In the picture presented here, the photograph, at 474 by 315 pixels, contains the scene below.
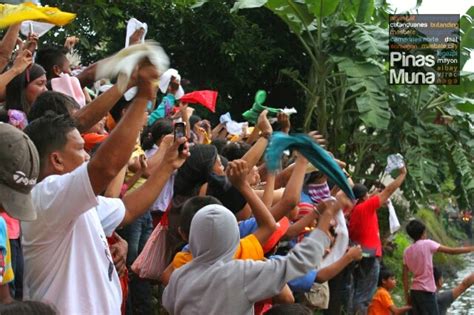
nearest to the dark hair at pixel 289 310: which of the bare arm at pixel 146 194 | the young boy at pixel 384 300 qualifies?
the bare arm at pixel 146 194

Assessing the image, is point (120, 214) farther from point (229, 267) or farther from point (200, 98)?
point (200, 98)

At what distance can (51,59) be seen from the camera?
590 centimetres

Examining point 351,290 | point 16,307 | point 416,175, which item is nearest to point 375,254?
point 351,290

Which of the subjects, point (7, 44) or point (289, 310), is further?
point (7, 44)

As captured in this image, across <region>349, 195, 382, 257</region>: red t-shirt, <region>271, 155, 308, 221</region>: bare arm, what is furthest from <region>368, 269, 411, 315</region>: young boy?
<region>271, 155, 308, 221</region>: bare arm

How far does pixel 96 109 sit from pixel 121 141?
0.83 meters

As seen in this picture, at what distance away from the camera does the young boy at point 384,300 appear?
31.8 ft

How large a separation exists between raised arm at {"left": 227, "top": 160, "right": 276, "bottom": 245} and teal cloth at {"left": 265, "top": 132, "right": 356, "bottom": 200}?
648 mm

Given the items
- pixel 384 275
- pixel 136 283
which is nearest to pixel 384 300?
pixel 384 275

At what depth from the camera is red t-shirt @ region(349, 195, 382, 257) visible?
891 cm

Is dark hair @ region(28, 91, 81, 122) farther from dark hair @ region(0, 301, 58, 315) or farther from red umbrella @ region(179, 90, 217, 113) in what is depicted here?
red umbrella @ region(179, 90, 217, 113)

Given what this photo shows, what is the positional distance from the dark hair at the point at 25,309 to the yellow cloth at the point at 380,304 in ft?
23.9

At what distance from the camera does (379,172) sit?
496 inches

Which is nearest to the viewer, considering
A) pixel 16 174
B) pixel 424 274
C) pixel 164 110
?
pixel 16 174
